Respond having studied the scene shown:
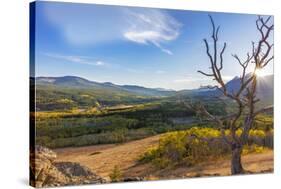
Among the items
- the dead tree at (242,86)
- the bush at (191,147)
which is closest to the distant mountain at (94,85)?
the bush at (191,147)

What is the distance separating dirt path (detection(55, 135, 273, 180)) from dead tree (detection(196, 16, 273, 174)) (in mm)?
300

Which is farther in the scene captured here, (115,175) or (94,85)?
(115,175)

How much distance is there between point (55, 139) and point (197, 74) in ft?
8.02

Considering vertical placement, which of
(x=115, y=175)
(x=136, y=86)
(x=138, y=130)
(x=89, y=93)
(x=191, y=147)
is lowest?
(x=115, y=175)

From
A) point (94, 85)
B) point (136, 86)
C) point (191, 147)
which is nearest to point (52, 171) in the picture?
point (94, 85)

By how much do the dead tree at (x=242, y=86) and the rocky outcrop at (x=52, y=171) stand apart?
83.0 inches

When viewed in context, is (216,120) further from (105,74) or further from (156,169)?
(105,74)

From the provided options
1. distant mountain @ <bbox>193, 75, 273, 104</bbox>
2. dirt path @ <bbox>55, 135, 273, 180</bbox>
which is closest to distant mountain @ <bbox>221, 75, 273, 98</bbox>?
distant mountain @ <bbox>193, 75, 273, 104</bbox>

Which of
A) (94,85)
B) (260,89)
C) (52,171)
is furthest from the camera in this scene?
(260,89)

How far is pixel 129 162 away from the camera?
29.6 ft

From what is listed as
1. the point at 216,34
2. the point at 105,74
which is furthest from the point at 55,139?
the point at 216,34

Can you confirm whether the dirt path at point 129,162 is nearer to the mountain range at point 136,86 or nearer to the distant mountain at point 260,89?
the mountain range at point 136,86

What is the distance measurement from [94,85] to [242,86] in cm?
242

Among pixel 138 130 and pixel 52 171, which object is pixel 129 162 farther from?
pixel 52 171
